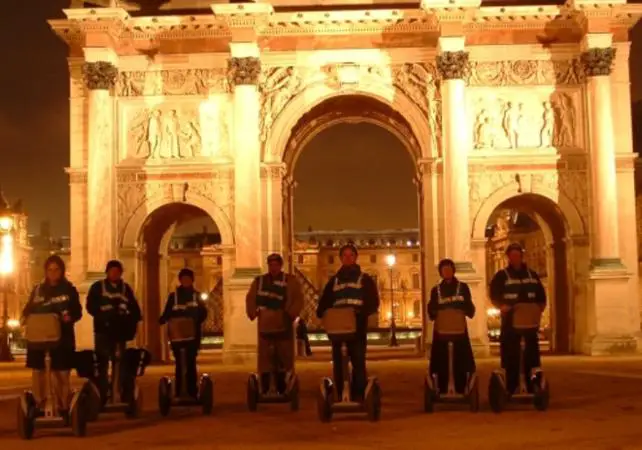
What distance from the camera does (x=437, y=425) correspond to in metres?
12.5

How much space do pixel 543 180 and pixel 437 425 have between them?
19396 millimetres

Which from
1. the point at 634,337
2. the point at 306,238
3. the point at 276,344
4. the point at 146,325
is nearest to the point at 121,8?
the point at 146,325

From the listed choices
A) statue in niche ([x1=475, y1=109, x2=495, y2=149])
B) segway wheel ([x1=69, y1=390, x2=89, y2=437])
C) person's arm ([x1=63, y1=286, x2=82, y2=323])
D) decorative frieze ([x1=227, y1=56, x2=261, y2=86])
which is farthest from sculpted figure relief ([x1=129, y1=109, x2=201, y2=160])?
segway wheel ([x1=69, y1=390, x2=89, y2=437])

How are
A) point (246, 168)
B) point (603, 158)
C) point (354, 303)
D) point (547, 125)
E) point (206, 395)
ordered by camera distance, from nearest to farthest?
point (354, 303), point (206, 395), point (603, 158), point (246, 168), point (547, 125)

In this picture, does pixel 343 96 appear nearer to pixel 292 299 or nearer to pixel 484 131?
pixel 484 131

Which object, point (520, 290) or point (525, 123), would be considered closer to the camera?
point (520, 290)

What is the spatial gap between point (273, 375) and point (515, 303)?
131 inches

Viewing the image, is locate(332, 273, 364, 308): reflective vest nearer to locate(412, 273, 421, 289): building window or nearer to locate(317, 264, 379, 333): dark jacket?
locate(317, 264, 379, 333): dark jacket

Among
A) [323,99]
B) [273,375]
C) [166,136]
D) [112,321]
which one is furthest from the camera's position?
[323,99]

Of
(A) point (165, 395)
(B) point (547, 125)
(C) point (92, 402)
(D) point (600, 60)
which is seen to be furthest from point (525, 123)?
(C) point (92, 402)

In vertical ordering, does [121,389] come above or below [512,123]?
below

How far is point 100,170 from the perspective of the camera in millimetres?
30250

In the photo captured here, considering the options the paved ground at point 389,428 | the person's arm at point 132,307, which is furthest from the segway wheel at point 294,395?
the person's arm at point 132,307

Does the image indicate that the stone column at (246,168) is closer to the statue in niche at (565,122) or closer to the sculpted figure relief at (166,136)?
the sculpted figure relief at (166,136)
